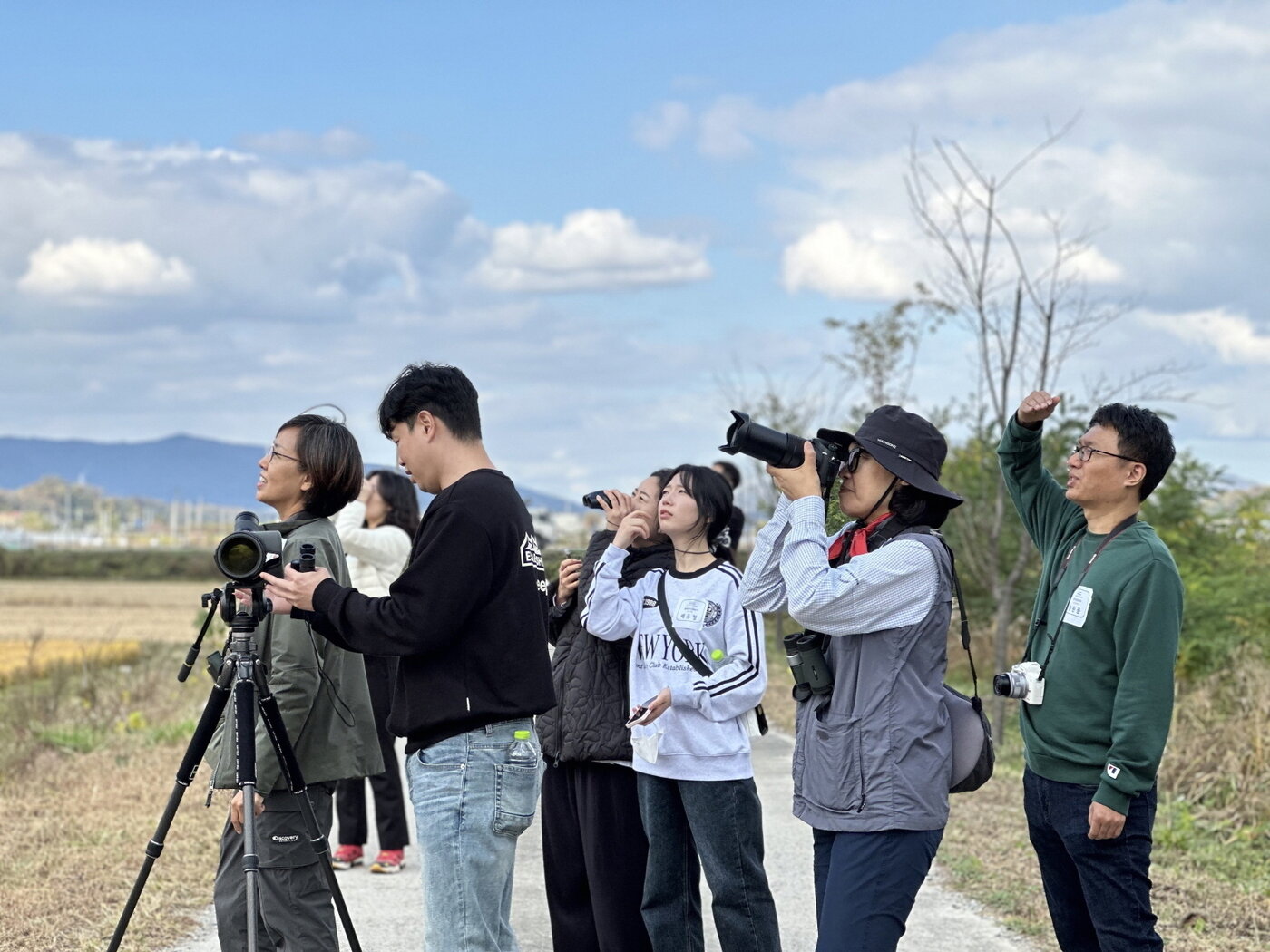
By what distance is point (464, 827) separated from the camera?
11.0 feet

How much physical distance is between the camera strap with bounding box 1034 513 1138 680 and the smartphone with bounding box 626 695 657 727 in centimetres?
119

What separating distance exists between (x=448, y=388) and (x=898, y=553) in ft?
3.99

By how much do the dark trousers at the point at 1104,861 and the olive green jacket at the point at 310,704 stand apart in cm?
195

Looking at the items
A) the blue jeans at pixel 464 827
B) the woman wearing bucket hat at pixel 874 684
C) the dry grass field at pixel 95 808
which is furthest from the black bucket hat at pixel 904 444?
the dry grass field at pixel 95 808

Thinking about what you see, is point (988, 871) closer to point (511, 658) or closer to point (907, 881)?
point (907, 881)

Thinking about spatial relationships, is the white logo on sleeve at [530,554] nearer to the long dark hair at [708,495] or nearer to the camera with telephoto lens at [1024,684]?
the long dark hair at [708,495]

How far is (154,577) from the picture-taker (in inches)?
3482

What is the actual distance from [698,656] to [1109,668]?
4.27 ft

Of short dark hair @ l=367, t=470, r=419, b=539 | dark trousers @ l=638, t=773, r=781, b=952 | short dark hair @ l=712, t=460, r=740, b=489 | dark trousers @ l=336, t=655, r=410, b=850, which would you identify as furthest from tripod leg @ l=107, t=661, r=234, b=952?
short dark hair @ l=712, t=460, r=740, b=489

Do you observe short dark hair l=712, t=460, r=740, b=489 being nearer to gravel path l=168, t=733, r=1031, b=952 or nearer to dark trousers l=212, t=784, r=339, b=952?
gravel path l=168, t=733, r=1031, b=952

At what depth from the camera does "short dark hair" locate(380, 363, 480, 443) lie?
352 cm

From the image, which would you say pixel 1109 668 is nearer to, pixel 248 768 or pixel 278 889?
pixel 248 768

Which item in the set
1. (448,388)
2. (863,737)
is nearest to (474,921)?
(863,737)

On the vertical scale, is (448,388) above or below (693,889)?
above
